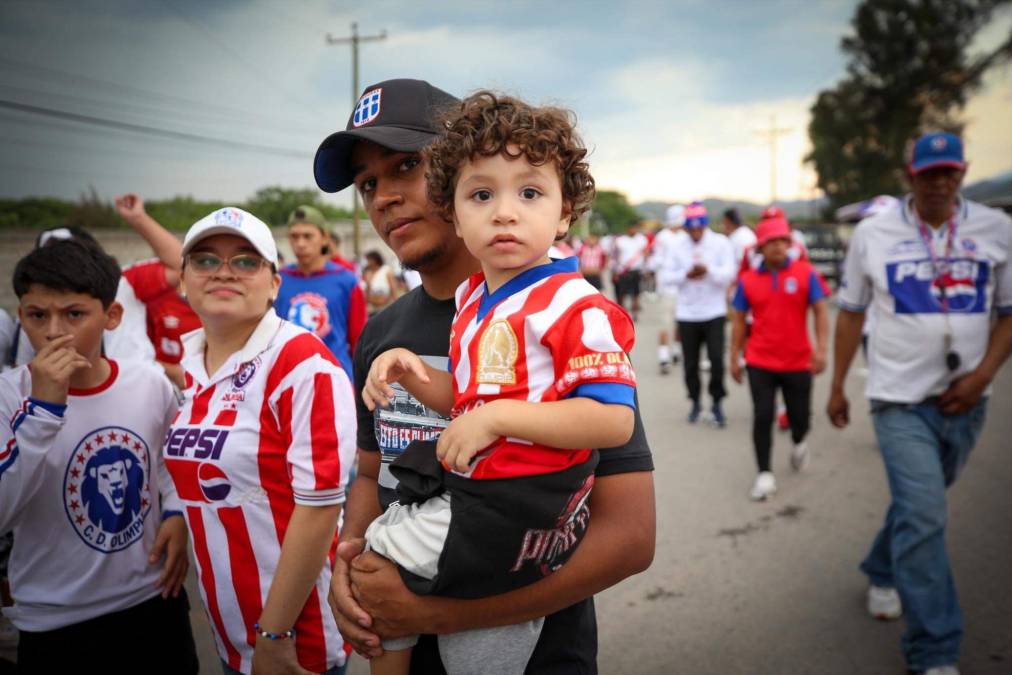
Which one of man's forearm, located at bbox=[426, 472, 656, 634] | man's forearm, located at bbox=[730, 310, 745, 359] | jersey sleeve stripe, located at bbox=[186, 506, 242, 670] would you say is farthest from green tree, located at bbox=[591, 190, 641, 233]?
man's forearm, located at bbox=[426, 472, 656, 634]

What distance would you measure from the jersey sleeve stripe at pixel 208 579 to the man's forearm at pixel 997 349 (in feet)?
11.4

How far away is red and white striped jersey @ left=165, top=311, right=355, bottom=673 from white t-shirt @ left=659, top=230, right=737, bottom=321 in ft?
20.6

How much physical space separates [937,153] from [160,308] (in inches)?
Answer: 201

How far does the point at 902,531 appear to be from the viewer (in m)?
3.09

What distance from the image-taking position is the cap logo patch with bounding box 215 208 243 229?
6.78ft

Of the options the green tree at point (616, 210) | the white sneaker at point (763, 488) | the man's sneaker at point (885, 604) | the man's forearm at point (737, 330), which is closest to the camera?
the man's sneaker at point (885, 604)

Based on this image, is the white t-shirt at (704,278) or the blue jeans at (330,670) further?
the white t-shirt at (704,278)

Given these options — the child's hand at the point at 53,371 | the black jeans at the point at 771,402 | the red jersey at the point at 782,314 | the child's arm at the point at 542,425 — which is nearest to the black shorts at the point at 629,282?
the red jersey at the point at 782,314

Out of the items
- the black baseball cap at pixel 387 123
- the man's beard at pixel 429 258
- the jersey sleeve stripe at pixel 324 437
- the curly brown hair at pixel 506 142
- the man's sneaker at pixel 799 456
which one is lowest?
the man's sneaker at pixel 799 456

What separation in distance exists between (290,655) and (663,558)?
316 centimetres

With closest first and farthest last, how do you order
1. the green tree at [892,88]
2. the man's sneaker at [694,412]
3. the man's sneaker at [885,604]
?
the man's sneaker at [885,604]
the man's sneaker at [694,412]
the green tree at [892,88]

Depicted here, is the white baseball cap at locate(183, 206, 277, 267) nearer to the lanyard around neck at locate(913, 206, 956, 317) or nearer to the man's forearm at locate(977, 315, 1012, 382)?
the lanyard around neck at locate(913, 206, 956, 317)

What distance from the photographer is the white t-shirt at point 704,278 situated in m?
7.60

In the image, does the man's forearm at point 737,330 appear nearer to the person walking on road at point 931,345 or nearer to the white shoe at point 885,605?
the person walking on road at point 931,345
